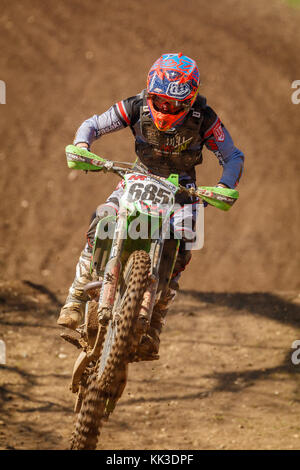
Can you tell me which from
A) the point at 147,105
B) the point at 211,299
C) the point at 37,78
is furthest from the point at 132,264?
the point at 37,78

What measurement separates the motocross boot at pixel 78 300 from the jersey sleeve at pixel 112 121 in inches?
42.5

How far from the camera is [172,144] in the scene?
555 cm

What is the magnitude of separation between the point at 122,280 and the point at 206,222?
33.0ft

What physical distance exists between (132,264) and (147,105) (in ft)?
5.01

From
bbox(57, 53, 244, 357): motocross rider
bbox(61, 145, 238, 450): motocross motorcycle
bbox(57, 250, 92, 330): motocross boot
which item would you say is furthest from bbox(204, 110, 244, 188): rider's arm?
bbox(57, 250, 92, 330): motocross boot

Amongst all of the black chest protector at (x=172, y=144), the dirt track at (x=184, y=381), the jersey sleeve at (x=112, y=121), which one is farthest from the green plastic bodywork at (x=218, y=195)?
the dirt track at (x=184, y=381)

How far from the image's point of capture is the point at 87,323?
209 inches

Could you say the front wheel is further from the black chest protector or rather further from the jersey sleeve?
the jersey sleeve

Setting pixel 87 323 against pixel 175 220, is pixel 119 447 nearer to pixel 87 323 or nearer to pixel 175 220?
pixel 87 323

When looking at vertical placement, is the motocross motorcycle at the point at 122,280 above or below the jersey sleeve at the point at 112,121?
below

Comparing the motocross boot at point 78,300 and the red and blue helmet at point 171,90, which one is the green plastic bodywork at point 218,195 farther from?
the motocross boot at point 78,300

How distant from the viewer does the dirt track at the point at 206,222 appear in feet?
28.3

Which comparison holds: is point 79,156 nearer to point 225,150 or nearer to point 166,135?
point 166,135

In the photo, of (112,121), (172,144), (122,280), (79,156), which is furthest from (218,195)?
(112,121)
